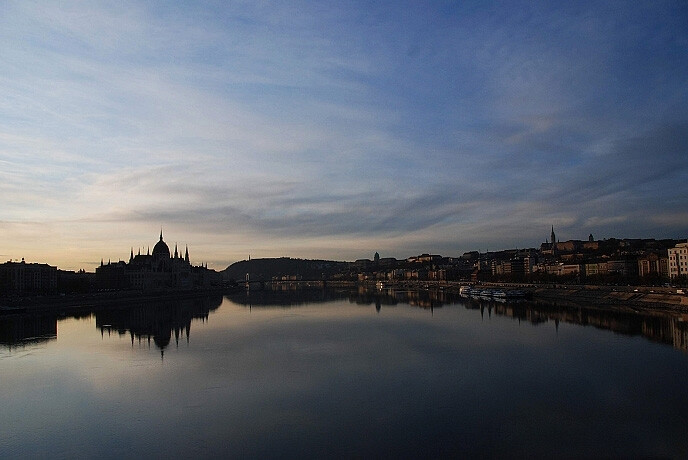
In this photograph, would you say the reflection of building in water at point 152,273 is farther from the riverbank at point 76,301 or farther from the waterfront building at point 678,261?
the waterfront building at point 678,261

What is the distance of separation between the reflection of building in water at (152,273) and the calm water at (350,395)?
5522cm

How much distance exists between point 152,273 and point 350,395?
76.0m

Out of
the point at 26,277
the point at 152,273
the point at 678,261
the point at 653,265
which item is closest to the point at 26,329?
the point at 26,277

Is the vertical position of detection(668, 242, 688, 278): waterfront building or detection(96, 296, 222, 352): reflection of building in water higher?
detection(668, 242, 688, 278): waterfront building

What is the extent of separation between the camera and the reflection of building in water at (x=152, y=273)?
81062 mm

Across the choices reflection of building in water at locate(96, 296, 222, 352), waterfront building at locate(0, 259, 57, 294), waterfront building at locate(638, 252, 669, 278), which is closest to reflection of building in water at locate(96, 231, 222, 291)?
waterfront building at locate(0, 259, 57, 294)

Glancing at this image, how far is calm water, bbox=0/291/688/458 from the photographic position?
1098 centimetres

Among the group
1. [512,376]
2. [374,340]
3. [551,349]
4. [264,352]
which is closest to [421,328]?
[374,340]

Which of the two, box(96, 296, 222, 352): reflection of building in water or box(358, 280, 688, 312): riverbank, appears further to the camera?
box(358, 280, 688, 312): riverbank

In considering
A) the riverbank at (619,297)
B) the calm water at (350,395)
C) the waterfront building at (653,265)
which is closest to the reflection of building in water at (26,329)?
the calm water at (350,395)

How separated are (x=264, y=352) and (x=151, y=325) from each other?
50.9ft

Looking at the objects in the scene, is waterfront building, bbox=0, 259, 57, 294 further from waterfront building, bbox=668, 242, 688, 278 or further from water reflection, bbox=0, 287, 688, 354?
waterfront building, bbox=668, 242, 688, 278

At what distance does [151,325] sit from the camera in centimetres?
3475

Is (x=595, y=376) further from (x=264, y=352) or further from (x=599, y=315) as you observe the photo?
(x=599, y=315)
